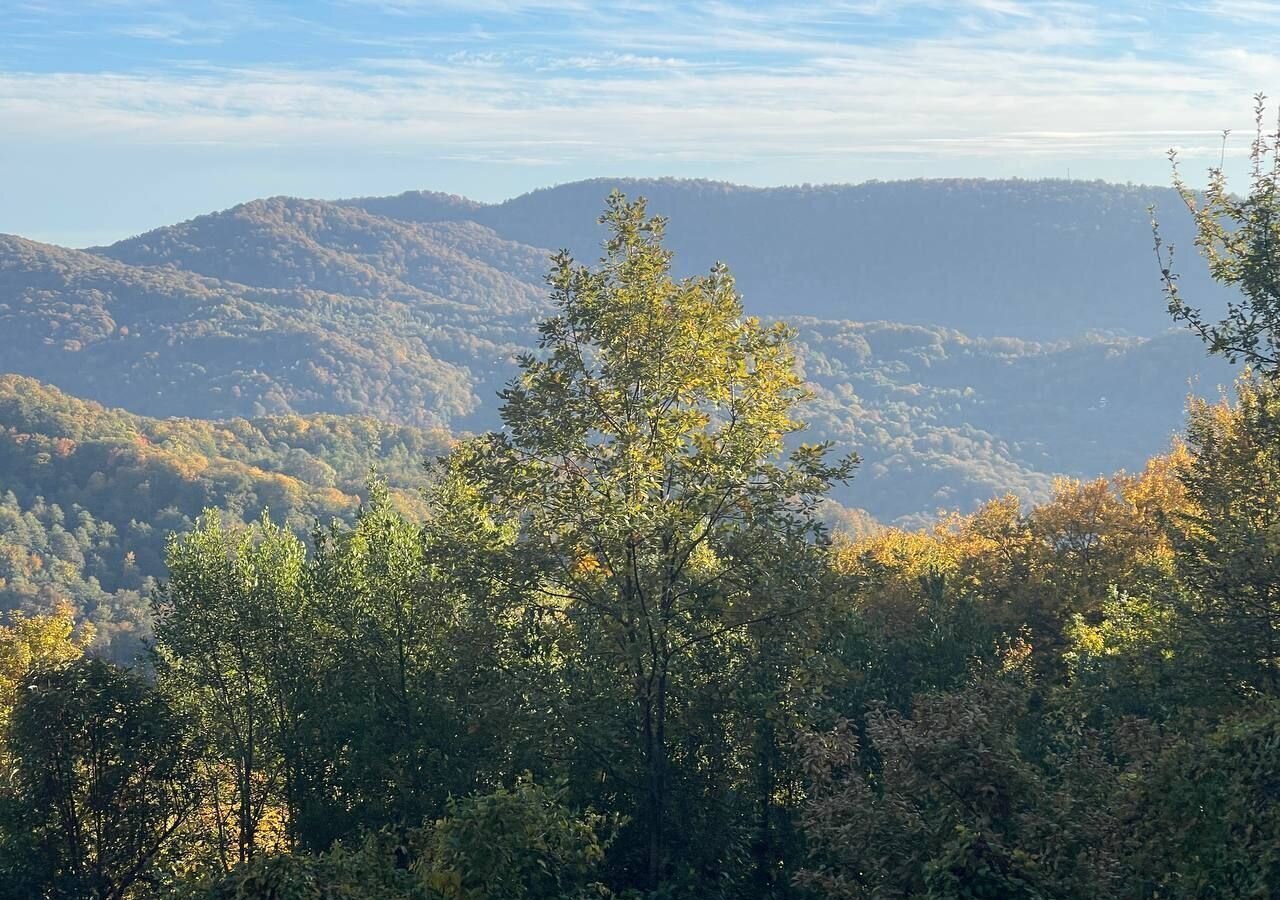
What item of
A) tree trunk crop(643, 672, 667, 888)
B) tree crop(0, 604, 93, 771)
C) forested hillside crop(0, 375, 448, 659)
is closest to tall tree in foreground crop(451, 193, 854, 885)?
tree trunk crop(643, 672, 667, 888)

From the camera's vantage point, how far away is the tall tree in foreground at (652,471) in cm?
1612

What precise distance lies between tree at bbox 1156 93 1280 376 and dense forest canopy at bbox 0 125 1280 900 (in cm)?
8

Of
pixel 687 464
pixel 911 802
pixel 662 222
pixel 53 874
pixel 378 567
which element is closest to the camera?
pixel 911 802

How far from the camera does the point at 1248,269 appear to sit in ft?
52.2

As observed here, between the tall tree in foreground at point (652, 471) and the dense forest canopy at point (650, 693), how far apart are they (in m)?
0.06

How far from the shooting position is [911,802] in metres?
11.4

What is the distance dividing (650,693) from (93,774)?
10099 mm

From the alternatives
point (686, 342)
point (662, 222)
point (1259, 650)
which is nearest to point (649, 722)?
point (686, 342)

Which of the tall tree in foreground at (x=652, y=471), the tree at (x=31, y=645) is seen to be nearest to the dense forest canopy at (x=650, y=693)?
the tall tree in foreground at (x=652, y=471)

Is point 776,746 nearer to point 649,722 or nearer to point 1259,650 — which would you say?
point 649,722

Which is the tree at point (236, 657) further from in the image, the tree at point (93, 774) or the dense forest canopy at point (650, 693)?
the tree at point (93, 774)

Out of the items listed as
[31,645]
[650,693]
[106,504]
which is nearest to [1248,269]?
[650,693]

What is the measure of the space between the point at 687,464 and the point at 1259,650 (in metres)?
8.52

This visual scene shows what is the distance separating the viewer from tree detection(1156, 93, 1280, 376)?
1588 cm
